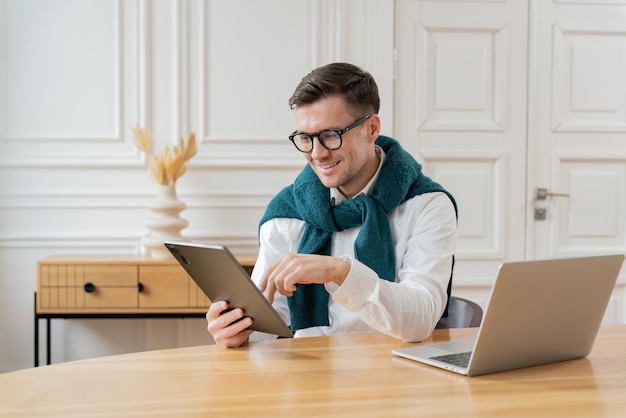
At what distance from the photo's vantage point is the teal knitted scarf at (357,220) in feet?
6.75

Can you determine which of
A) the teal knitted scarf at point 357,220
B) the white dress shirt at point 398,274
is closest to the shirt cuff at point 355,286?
the white dress shirt at point 398,274

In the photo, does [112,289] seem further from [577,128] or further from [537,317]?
[577,128]

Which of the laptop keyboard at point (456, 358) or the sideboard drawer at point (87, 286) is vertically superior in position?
the laptop keyboard at point (456, 358)

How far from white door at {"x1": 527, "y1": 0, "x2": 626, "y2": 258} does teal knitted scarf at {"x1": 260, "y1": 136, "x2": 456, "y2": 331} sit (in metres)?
1.87

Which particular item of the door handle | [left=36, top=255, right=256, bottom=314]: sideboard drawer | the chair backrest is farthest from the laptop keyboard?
the door handle

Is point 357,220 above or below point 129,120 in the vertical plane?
below

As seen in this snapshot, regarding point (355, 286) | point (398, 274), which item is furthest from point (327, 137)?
point (355, 286)

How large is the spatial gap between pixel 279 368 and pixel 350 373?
137 mm

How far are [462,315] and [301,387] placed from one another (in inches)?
36.5

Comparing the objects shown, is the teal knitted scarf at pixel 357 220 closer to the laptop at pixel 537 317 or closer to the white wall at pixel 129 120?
the laptop at pixel 537 317

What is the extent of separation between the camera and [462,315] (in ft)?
6.91

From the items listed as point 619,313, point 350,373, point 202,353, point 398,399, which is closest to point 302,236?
point 202,353

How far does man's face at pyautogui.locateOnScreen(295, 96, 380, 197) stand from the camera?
6.63 feet

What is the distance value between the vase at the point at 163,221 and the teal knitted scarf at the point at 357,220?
125 cm
